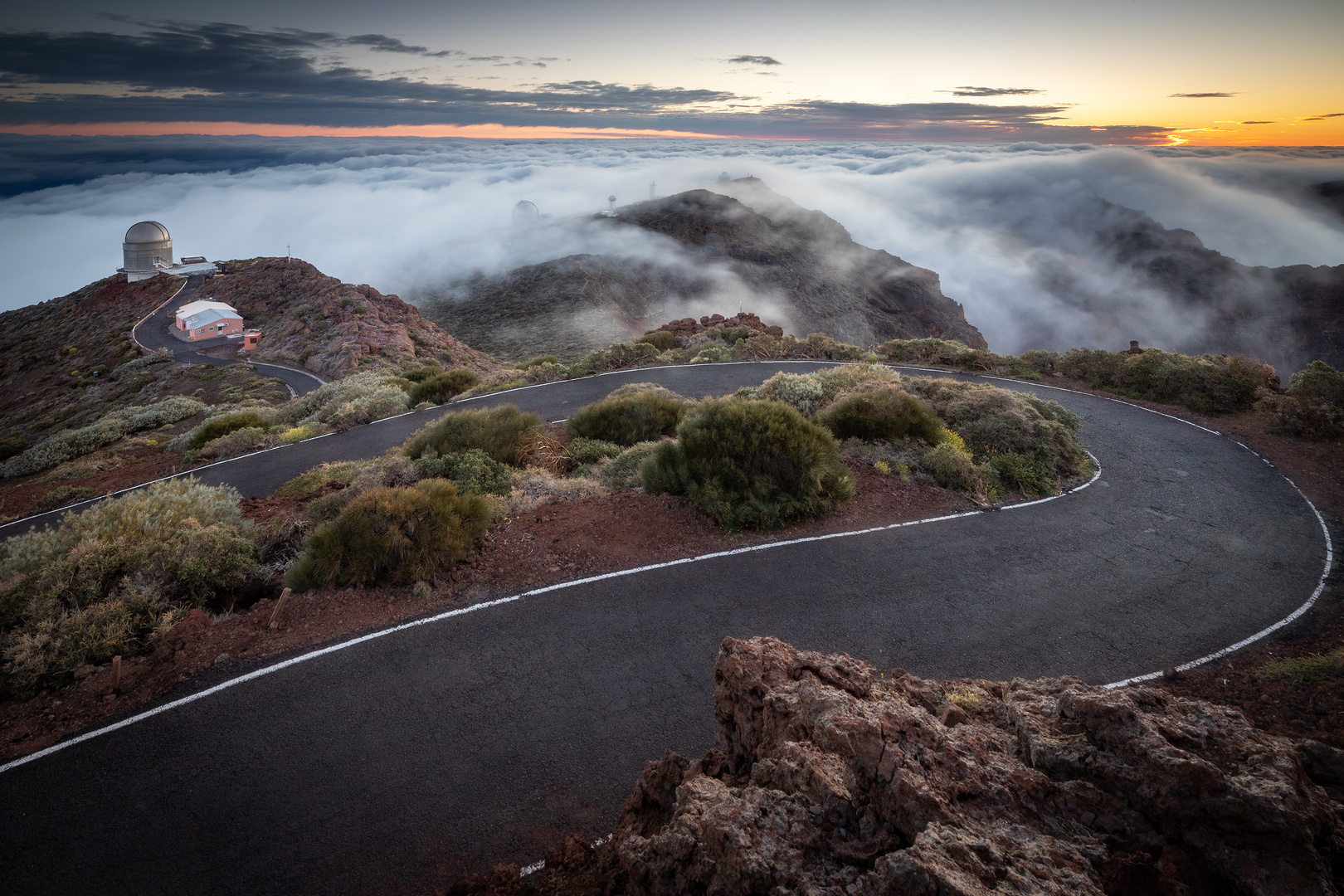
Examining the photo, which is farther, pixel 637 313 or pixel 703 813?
pixel 637 313

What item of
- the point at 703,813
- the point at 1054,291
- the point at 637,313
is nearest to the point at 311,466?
the point at 703,813

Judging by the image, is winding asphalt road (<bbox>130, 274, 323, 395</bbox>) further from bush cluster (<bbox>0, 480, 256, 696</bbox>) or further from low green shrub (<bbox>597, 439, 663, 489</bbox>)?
low green shrub (<bbox>597, 439, 663, 489</bbox>)

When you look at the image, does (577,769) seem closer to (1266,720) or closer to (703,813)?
(703,813)

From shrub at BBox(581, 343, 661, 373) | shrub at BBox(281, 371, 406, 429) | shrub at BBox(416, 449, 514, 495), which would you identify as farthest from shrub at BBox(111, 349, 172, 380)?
shrub at BBox(416, 449, 514, 495)

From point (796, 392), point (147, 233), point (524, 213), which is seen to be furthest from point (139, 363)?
point (524, 213)

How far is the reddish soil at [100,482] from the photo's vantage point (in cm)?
1363

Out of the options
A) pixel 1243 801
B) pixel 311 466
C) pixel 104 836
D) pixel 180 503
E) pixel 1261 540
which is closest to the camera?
pixel 1243 801

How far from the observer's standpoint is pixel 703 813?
2.73 metres

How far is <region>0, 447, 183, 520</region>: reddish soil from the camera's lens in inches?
537

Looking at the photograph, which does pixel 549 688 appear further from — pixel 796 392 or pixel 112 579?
pixel 796 392

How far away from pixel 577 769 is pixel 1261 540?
33.7 ft

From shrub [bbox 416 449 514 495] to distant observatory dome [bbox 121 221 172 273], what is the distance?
77.4m

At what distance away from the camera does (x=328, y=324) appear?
44250mm

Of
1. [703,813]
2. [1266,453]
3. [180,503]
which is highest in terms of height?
[703,813]
